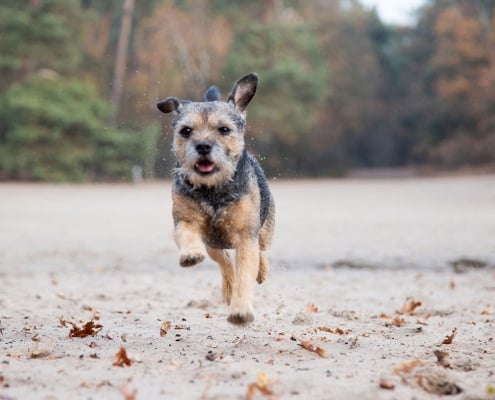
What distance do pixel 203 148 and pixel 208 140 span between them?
7 centimetres

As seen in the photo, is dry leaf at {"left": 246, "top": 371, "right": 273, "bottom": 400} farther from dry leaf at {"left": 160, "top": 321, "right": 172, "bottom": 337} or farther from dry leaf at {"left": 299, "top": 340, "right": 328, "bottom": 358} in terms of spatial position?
dry leaf at {"left": 160, "top": 321, "right": 172, "bottom": 337}

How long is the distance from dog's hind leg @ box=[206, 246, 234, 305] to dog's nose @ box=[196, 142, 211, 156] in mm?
1154

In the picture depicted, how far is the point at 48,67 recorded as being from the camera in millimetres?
43156

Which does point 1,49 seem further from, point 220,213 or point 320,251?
point 220,213

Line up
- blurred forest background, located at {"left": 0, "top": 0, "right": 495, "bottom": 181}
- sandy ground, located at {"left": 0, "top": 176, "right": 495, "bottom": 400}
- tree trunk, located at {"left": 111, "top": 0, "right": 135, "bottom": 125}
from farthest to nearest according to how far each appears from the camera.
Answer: tree trunk, located at {"left": 111, "top": 0, "right": 135, "bottom": 125} < blurred forest background, located at {"left": 0, "top": 0, "right": 495, "bottom": 181} < sandy ground, located at {"left": 0, "top": 176, "right": 495, "bottom": 400}

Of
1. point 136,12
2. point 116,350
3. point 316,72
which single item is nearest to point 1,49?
point 136,12

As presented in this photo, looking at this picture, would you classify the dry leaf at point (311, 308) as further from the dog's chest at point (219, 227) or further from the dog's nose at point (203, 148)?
the dog's nose at point (203, 148)

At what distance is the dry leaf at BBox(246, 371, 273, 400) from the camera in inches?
149

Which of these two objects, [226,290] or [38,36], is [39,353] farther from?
[38,36]

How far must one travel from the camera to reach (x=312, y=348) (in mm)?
4914

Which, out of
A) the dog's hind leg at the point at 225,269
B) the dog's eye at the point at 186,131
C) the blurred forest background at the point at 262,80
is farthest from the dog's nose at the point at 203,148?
the blurred forest background at the point at 262,80

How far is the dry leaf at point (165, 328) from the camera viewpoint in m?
5.46

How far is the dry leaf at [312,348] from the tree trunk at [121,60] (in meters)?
40.9

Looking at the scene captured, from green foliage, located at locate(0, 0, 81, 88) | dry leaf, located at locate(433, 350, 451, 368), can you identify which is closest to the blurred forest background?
green foliage, located at locate(0, 0, 81, 88)
